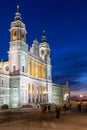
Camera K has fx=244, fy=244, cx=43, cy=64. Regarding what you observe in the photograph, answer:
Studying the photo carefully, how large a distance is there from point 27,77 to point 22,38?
13.4 metres

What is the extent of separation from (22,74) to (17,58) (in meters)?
5.48

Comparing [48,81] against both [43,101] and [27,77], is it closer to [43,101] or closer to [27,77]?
[43,101]

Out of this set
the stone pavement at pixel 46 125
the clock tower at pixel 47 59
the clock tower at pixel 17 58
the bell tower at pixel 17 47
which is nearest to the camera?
the stone pavement at pixel 46 125

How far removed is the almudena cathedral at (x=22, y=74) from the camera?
7575 cm

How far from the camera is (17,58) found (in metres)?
79.0

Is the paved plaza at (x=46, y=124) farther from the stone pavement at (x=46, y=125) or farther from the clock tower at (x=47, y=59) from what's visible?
the clock tower at (x=47, y=59)

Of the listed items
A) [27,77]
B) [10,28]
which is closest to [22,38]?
[10,28]

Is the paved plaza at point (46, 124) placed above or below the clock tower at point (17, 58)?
below

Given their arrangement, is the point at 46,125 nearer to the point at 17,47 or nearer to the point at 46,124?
the point at 46,124

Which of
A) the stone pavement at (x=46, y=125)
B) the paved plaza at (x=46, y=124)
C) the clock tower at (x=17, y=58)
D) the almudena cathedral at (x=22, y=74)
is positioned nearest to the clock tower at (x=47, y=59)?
the almudena cathedral at (x=22, y=74)

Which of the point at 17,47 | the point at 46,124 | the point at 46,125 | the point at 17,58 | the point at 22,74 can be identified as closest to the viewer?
the point at 46,125

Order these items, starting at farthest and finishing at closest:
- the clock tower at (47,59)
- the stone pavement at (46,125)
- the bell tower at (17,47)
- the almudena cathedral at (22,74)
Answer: the clock tower at (47,59) → the bell tower at (17,47) → the almudena cathedral at (22,74) → the stone pavement at (46,125)

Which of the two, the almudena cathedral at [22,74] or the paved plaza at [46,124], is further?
the almudena cathedral at [22,74]

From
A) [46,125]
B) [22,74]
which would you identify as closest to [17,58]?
[22,74]
